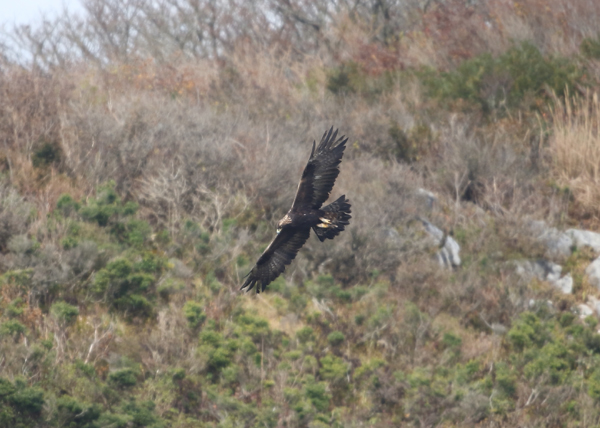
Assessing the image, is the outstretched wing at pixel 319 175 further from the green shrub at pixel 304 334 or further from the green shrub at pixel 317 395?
the green shrub at pixel 304 334

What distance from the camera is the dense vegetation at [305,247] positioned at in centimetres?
1203

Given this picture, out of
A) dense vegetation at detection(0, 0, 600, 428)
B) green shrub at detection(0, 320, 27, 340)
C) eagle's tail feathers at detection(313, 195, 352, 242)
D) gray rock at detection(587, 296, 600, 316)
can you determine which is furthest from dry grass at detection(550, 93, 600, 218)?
green shrub at detection(0, 320, 27, 340)

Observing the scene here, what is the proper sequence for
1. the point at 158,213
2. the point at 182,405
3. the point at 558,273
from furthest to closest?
1. the point at 558,273
2. the point at 158,213
3. the point at 182,405

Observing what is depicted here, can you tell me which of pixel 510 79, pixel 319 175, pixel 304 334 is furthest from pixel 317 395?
pixel 510 79

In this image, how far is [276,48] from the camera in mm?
24422

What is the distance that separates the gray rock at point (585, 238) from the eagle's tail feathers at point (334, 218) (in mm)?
9447

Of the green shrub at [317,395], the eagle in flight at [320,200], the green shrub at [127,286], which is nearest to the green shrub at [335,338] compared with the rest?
the green shrub at [317,395]

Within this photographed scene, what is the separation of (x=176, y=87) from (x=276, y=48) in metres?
5.74

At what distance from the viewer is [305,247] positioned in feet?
49.1

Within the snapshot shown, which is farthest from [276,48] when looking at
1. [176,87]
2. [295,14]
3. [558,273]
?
[558,273]

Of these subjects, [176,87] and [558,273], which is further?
[176,87]

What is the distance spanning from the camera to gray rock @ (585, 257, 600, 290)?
623 inches

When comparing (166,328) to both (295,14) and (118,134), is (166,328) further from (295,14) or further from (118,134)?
(295,14)

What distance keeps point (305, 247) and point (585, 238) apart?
563 cm
